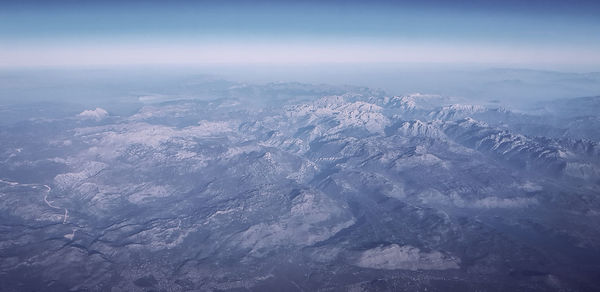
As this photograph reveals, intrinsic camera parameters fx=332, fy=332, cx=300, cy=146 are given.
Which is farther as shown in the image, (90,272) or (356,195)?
(356,195)

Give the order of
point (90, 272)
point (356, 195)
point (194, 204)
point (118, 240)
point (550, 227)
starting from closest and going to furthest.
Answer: point (90, 272)
point (118, 240)
point (550, 227)
point (194, 204)
point (356, 195)

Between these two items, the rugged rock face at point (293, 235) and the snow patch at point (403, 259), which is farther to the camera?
the snow patch at point (403, 259)

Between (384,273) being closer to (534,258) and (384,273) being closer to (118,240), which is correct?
(534,258)

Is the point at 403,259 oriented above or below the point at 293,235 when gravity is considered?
above

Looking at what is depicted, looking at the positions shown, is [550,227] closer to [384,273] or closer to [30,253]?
[384,273]

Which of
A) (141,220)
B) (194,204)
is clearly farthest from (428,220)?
(141,220)

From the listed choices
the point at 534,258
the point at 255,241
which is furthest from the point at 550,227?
the point at 255,241

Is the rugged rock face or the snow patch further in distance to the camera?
the snow patch

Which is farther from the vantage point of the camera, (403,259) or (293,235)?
(293,235)

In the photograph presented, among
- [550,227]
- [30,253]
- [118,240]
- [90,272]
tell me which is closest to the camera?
[90,272]
